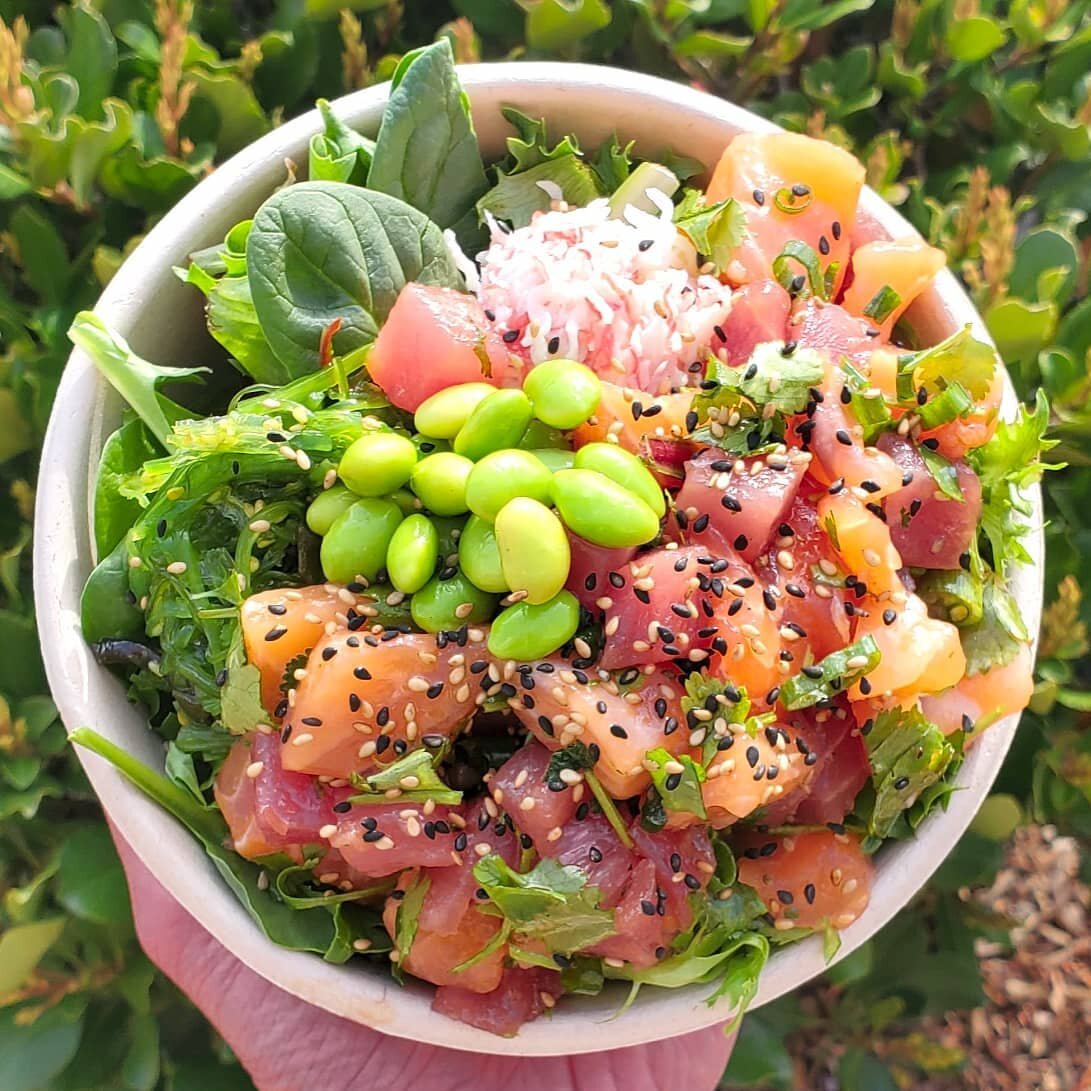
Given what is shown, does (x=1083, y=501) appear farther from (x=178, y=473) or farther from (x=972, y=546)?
(x=178, y=473)

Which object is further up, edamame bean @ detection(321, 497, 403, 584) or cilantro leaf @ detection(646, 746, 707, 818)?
edamame bean @ detection(321, 497, 403, 584)

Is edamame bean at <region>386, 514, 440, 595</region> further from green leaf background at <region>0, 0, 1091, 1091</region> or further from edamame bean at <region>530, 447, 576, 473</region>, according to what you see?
green leaf background at <region>0, 0, 1091, 1091</region>

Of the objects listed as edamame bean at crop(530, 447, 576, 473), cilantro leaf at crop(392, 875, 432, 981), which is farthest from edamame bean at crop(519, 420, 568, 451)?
cilantro leaf at crop(392, 875, 432, 981)

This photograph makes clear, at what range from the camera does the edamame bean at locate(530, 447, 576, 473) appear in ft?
4.48

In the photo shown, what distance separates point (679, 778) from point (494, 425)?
0.46 metres

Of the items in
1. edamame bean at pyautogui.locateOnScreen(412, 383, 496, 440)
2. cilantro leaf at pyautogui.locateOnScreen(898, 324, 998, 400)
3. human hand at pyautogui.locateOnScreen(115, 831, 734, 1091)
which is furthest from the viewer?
human hand at pyautogui.locateOnScreen(115, 831, 734, 1091)

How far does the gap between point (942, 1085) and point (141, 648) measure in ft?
7.91

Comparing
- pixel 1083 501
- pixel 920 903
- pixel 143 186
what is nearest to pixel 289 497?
pixel 143 186

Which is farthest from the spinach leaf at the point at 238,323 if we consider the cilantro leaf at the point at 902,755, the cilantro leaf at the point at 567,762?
the cilantro leaf at the point at 902,755

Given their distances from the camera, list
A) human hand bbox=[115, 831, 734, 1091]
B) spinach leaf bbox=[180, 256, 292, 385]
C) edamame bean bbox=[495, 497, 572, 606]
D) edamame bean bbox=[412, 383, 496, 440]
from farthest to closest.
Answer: human hand bbox=[115, 831, 734, 1091] → spinach leaf bbox=[180, 256, 292, 385] → edamame bean bbox=[412, 383, 496, 440] → edamame bean bbox=[495, 497, 572, 606]

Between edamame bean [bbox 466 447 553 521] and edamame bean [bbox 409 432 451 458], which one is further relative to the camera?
edamame bean [bbox 409 432 451 458]

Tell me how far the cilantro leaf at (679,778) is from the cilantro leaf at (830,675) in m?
0.14

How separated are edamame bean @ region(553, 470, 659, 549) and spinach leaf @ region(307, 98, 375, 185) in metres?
0.64

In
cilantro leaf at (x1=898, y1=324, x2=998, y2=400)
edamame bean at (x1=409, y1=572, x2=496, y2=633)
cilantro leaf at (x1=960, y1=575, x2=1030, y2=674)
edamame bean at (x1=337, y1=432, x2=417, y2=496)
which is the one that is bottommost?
cilantro leaf at (x1=960, y1=575, x2=1030, y2=674)
